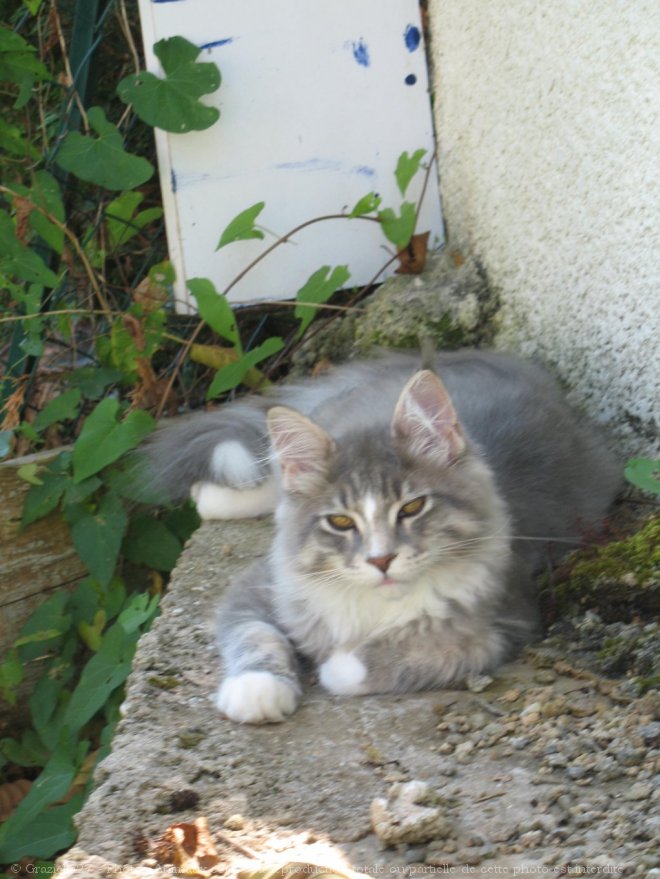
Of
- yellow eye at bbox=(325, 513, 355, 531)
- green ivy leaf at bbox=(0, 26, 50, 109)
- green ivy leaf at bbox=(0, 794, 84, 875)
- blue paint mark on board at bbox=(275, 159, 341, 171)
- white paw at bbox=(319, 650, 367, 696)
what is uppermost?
green ivy leaf at bbox=(0, 26, 50, 109)

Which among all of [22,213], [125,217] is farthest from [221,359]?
[22,213]

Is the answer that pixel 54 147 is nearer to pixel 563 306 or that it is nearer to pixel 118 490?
pixel 118 490

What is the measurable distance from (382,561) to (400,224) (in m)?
2.25

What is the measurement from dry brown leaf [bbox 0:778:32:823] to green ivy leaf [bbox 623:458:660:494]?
2904 millimetres

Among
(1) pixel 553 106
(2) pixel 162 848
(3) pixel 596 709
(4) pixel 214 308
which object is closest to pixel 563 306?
(1) pixel 553 106

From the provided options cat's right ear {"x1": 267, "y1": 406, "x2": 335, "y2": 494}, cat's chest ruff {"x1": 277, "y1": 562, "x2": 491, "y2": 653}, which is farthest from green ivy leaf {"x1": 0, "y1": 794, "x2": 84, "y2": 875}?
cat's right ear {"x1": 267, "y1": 406, "x2": 335, "y2": 494}

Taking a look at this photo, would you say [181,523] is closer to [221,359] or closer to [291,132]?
[221,359]

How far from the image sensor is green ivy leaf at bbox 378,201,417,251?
15.1 feet

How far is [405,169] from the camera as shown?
4.58m

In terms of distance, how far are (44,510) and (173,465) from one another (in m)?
0.67

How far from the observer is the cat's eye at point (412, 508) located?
284 cm

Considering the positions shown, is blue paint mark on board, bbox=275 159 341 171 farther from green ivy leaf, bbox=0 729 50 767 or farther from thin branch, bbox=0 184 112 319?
green ivy leaf, bbox=0 729 50 767

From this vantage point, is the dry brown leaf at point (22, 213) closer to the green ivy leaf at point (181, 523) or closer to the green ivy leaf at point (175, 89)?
the green ivy leaf at point (175, 89)

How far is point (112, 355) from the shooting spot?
4.65 metres
